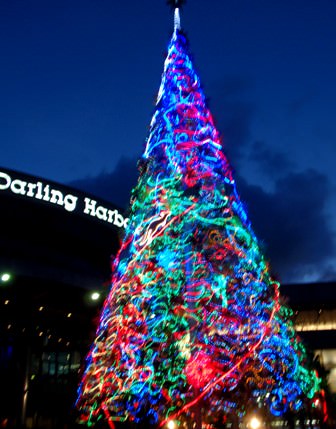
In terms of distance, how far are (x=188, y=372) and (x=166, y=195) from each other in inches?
166

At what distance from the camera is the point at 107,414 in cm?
1209

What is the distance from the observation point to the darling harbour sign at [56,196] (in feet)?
81.4

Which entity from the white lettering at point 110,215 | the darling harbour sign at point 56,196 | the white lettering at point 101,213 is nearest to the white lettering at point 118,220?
the darling harbour sign at point 56,196

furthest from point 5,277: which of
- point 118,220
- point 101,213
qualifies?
point 118,220

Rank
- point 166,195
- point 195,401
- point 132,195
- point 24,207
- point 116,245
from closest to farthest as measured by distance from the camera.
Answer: point 195,401 < point 166,195 < point 132,195 < point 24,207 < point 116,245

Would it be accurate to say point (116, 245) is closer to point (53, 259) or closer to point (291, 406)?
point (53, 259)

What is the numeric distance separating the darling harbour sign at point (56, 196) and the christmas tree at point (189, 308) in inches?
495

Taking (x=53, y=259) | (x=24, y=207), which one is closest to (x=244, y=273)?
(x=24, y=207)

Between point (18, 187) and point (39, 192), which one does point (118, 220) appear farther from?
point (18, 187)

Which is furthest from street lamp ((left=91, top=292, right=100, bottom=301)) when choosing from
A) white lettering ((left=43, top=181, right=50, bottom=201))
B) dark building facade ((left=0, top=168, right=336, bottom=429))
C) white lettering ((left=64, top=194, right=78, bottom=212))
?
white lettering ((left=43, top=181, right=50, bottom=201))

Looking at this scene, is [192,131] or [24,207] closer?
[192,131]

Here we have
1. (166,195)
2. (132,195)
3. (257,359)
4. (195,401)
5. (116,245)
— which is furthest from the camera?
(116,245)

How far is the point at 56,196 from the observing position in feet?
86.7

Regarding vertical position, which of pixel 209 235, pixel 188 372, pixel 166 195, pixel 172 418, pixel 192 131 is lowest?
pixel 172 418
